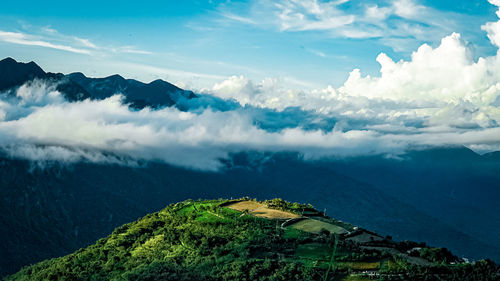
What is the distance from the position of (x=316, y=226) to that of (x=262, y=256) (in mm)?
36718

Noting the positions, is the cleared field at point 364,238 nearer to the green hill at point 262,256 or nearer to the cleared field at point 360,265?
the green hill at point 262,256

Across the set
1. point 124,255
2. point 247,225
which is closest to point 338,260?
point 247,225

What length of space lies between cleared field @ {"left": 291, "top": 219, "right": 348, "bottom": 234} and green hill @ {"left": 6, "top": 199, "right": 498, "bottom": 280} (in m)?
0.38

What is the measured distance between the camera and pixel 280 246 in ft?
542

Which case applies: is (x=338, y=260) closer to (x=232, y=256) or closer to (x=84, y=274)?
(x=232, y=256)

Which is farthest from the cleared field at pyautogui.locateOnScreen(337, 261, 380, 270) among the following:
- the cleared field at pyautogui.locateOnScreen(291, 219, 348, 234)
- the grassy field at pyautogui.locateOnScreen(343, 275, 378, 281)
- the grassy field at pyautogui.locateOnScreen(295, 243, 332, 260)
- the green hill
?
the cleared field at pyautogui.locateOnScreen(291, 219, 348, 234)

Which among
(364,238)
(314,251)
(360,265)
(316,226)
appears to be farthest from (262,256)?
(364,238)

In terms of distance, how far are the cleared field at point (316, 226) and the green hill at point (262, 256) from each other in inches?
14.9

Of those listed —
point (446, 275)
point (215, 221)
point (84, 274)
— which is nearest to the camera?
point (446, 275)

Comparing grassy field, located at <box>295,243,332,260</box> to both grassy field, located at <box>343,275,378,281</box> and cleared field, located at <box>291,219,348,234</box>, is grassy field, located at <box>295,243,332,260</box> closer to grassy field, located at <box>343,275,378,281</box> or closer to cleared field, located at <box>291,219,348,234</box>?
grassy field, located at <box>343,275,378,281</box>

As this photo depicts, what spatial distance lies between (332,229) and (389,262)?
123ft

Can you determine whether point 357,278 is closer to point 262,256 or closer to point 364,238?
point 262,256

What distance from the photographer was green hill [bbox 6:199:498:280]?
140000 millimetres

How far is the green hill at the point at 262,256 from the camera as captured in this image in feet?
459
